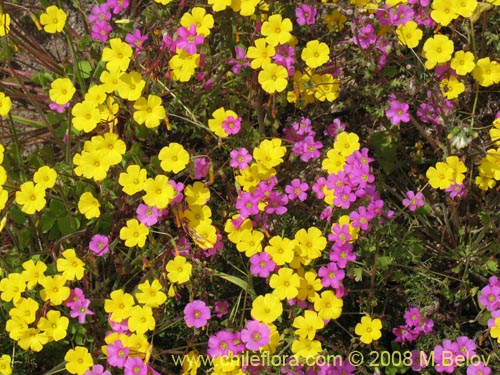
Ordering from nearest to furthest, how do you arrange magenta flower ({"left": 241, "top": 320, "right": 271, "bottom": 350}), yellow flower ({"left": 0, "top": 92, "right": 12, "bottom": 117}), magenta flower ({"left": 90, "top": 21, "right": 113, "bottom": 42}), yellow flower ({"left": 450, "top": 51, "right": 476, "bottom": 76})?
1. magenta flower ({"left": 241, "top": 320, "right": 271, "bottom": 350})
2. yellow flower ({"left": 0, "top": 92, "right": 12, "bottom": 117})
3. yellow flower ({"left": 450, "top": 51, "right": 476, "bottom": 76})
4. magenta flower ({"left": 90, "top": 21, "right": 113, "bottom": 42})

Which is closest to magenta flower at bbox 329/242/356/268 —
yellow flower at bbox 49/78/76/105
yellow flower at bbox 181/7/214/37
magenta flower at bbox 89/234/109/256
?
magenta flower at bbox 89/234/109/256

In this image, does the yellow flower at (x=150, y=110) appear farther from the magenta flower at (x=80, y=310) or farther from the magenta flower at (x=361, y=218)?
the magenta flower at (x=361, y=218)

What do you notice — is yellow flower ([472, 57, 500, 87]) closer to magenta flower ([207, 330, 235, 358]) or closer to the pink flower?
the pink flower

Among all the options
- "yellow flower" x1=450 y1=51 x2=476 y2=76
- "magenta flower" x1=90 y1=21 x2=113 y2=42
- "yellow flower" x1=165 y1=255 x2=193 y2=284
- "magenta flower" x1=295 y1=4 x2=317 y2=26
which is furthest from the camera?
"magenta flower" x1=90 y1=21 x2=113 y2=42


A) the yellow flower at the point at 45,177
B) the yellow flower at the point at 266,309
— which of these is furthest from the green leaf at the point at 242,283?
the yellow flower at the point at 45,177

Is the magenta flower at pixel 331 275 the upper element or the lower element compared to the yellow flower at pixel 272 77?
lower

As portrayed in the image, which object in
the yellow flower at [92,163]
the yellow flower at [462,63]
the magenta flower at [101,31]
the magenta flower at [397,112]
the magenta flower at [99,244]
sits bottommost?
the magenta flower at [99,244]

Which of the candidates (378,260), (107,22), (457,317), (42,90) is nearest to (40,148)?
(42,90)
